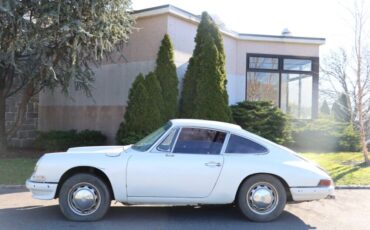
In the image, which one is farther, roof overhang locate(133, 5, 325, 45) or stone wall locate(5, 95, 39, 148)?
stone wall locate(5, 95, 39, 148)

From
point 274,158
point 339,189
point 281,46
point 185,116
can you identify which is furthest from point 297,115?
point 274,158

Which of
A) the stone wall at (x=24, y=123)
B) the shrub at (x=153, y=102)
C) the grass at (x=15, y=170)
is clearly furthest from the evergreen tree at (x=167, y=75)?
the stone wall at (x=24, y=123)

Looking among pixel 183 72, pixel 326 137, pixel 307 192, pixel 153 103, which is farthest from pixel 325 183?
pixel 326 137

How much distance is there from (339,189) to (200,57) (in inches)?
245

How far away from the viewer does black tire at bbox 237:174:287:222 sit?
6.44 m

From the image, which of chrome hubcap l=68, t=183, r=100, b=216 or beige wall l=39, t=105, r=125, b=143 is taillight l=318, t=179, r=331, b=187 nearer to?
chrome hubcap l=68, t=183, r=100, b=216

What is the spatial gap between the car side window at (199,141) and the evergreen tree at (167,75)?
266 inches

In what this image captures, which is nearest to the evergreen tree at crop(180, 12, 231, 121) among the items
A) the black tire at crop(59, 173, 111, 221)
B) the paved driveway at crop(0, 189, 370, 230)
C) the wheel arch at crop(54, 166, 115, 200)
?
the paved driveway at crop(0, 189, 370, 230)

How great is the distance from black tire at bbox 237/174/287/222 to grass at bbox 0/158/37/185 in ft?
17.1

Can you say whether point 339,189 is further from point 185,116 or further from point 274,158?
point 185,116

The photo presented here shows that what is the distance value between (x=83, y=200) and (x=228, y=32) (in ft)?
38.3

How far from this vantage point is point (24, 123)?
1691 cm

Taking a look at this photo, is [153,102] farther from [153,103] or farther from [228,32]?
[228,32]

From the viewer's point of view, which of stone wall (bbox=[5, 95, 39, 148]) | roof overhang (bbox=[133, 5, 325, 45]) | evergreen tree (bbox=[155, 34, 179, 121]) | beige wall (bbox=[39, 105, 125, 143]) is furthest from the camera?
stone wall (bbox=[5, 95, 39, 148])
